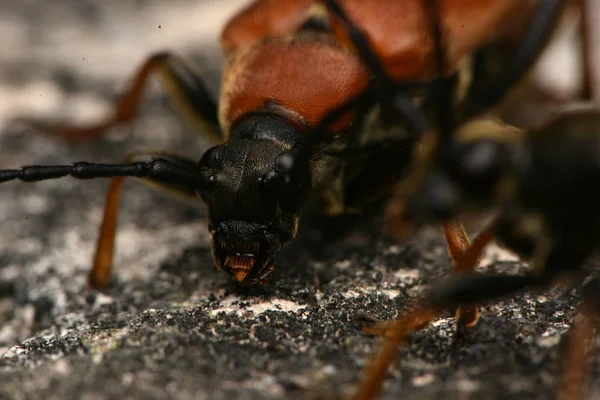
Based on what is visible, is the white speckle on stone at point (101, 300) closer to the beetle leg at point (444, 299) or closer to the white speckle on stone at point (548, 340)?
the beetle leg at point (444, 299)

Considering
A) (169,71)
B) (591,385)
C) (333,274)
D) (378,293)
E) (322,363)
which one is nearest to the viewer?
(591,385)

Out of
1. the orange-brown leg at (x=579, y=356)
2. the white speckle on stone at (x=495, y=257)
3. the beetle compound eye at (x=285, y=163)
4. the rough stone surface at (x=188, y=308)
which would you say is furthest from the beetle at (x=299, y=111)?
the orange-brown leg at (x=579, y=356)

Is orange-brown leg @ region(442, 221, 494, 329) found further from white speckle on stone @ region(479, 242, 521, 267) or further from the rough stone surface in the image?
white speckle on stone @ region(479, 242, 521, 267)

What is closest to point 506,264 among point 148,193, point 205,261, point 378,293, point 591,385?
point 378,293

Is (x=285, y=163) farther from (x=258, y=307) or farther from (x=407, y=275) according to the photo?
(x=407, y=275)

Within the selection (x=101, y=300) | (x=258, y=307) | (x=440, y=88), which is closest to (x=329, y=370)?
(x=258, y=307)

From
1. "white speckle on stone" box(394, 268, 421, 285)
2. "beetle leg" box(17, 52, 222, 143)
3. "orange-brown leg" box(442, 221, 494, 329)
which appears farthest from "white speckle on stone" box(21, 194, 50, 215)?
"orange-brown leg" box(442, 221, 494, 329)

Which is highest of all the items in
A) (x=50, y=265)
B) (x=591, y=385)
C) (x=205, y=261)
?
(x=50, y=265)

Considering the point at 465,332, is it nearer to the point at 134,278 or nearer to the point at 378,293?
the point at 378,293
